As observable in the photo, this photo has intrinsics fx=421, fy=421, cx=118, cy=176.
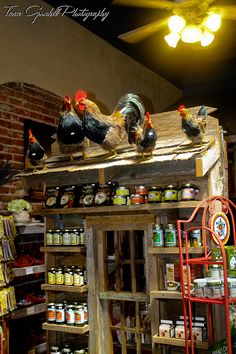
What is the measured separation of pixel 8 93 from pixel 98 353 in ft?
9.40

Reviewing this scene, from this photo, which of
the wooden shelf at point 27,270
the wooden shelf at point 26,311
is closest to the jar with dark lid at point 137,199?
the wooden shelf at point 27,270

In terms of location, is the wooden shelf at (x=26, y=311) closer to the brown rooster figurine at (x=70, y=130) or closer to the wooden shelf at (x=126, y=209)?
the wooden shelf at (x=126, y=209)

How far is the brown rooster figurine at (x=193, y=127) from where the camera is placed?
10.3 ft

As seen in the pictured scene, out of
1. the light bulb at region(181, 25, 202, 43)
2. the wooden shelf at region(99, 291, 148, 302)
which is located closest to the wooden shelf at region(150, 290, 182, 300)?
the wooden shelf at region(99, 291, 148, 302)

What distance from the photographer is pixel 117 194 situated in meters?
3.61

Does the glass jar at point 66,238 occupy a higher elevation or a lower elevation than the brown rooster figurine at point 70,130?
lower

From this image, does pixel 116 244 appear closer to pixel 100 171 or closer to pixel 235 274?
pixel 100 171

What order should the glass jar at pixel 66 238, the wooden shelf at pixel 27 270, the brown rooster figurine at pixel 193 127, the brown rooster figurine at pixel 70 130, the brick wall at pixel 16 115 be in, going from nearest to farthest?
1. the brown rooster figurine at pixel 193 127
2. the brown rooster figurine at pixel 70 130
3. the glass jar at pixel 66 238
4. the wooden shelf at pixel 27 270
5. the brick wall at pixel 16 115

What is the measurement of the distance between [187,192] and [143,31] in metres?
1.70

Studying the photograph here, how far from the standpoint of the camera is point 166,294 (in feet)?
10.9

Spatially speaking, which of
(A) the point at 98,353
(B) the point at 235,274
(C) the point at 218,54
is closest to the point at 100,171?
(B) the point at 235,274

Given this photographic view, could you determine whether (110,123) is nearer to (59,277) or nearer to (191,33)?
(191,33)

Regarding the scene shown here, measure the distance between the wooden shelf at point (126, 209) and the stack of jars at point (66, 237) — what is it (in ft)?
0.67

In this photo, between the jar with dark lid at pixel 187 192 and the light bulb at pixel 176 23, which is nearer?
the jar with dark lid at pixel 187 192
